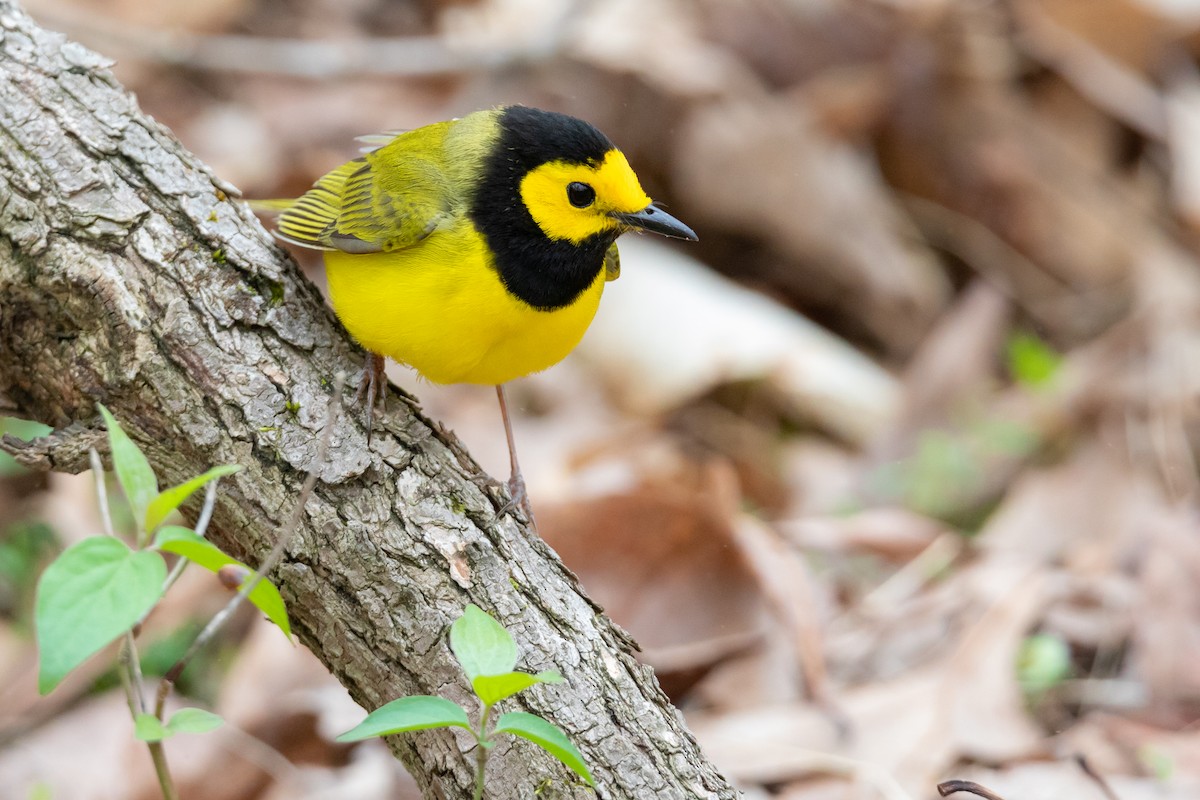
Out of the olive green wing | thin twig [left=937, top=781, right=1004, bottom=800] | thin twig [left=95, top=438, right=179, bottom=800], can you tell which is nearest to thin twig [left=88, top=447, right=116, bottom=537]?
thin twig [left=95, top=438, right=179, bottom=800]

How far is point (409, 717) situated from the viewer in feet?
6.68

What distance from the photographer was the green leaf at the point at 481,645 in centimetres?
210

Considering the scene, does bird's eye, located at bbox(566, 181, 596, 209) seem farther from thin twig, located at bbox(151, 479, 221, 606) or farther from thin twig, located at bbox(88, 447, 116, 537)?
thin twig, located at bbox(88, 447, 116, 537)

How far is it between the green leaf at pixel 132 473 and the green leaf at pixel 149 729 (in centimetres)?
29

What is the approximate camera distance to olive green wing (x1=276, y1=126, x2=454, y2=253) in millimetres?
3326

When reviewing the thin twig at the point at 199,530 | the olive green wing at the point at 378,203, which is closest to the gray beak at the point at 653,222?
the olive green wing at the point at 378,203

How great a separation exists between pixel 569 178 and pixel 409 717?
5.69 feet

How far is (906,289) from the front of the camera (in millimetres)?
7582

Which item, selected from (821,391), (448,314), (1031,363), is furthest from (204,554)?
(1031,363)

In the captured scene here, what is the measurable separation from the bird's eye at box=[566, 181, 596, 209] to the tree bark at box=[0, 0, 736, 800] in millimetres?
951

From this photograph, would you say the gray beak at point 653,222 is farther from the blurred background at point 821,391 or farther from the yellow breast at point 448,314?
the blurred background at point 821,391

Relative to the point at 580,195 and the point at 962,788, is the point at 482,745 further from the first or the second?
the point at 580,195

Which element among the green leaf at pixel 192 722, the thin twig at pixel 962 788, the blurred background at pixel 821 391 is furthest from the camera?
the blurred background at pixel 821 391

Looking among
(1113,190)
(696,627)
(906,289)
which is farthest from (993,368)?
(696,627)
